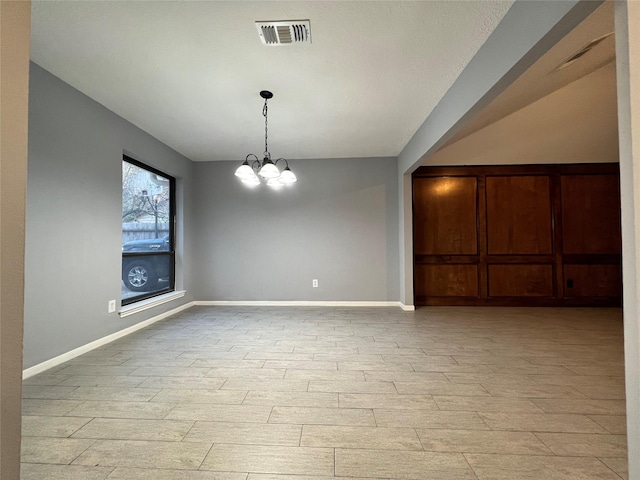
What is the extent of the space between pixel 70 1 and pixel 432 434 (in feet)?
11.0

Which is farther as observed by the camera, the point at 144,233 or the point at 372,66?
the point at 144,233

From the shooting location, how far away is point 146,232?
4.13 metres

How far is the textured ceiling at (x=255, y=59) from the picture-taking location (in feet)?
6.10

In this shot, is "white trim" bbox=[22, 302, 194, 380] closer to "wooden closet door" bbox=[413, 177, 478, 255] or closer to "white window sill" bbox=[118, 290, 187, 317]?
"white window sill" bbox=[118, 290, 187, 317]

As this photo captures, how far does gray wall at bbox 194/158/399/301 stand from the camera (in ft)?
16.4

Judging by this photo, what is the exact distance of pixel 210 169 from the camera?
518 centimetres

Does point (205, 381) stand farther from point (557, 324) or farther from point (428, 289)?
point (557, 324)

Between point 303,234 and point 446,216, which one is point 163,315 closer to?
point 303,234

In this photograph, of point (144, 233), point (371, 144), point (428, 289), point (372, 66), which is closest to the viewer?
point (372, 66)

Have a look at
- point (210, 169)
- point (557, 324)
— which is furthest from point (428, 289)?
point (210, 169)

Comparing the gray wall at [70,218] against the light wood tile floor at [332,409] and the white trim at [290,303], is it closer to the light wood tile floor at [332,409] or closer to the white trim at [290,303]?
the light wood tile floor at [332,409]

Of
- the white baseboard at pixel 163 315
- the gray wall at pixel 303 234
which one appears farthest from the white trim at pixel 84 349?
the gray wall at pixel 303 234

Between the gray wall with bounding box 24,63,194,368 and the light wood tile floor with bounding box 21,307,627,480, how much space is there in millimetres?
345

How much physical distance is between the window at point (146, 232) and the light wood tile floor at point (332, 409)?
1040 mm
